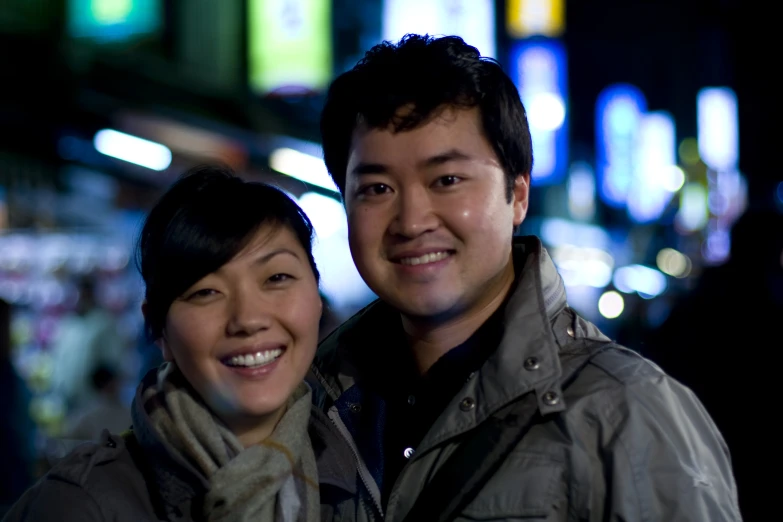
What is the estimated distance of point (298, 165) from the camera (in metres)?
11.1

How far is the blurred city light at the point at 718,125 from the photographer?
29.9 m

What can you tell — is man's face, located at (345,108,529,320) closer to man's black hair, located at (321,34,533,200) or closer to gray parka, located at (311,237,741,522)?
man's black hair, located at (321,34,533,200)

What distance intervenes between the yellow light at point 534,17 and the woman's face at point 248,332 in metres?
16.0

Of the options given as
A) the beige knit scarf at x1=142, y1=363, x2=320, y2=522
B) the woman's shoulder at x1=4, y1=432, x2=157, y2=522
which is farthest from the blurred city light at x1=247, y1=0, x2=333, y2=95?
the woman's shoulder at x1=4, y1=432, x2=157, y2=522

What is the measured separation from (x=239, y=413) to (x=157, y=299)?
0.41m

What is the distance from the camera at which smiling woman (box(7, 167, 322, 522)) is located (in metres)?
2.25

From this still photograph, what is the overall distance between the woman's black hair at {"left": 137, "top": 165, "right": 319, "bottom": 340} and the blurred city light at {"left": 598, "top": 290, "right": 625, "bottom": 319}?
15.5m

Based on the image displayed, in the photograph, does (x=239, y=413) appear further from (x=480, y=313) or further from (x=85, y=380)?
(x=85, y=380)

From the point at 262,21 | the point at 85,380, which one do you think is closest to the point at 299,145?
the point at 262,21

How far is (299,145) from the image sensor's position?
11.4 meters

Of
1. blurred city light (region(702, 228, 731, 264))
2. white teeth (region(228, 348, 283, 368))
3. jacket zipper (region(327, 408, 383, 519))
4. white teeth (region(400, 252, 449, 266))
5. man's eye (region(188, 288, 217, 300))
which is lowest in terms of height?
blurred city light (region(702, 228, 731, 264))

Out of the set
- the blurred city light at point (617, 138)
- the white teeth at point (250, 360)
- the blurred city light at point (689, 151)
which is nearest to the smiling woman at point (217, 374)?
the white teeth at point (250, 360)

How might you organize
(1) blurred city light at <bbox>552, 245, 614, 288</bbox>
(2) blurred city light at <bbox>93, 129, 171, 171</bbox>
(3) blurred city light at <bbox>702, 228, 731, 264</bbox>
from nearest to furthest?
1. (2) blurred city light at <bbox>93, 129, 171, 171</bbox>
2. (3) blurred city light at <bbox>702, 228, 731, 264</bbox>
3. (1) blurred city light at <bbox>552, 245, 614, 288</bbox>

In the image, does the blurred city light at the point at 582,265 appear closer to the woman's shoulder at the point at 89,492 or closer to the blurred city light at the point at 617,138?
the blurred city light at the point at 617,138
